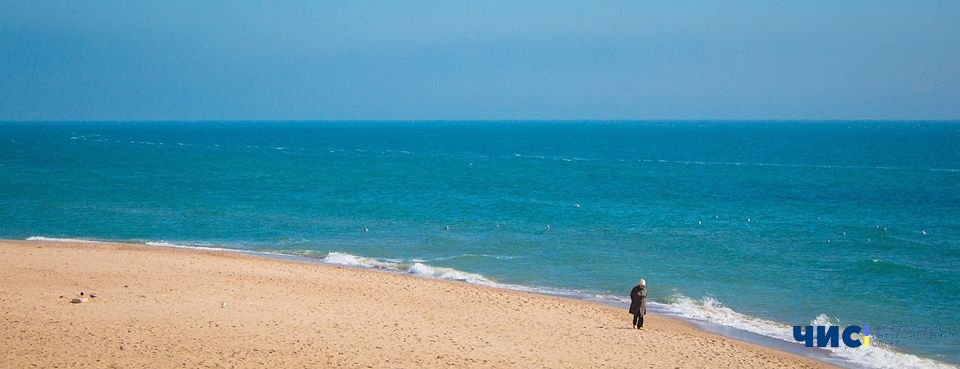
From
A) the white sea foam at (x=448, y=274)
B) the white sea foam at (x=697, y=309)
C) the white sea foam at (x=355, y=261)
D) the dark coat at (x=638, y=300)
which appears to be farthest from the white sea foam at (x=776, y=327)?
the white sea foam at (x=355, y=261)

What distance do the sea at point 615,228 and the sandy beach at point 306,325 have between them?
9.89ft

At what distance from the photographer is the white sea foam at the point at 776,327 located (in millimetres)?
19219

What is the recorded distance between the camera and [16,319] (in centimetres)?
1862

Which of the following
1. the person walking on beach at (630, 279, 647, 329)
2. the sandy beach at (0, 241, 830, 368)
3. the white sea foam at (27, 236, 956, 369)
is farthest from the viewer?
the person walking on beach at (630, 279, 647, 329)

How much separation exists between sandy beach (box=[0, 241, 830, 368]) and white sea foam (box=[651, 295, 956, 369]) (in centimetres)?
134

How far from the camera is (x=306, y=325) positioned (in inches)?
758

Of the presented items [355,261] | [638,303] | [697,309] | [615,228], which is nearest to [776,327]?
[697,309]

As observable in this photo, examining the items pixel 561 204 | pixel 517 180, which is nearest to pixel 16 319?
pixel 561 204

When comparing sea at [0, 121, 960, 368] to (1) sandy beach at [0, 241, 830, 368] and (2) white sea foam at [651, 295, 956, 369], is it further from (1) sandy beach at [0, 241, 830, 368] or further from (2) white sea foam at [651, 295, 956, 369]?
(1) sandy beach at [0, 241, 830, 368]

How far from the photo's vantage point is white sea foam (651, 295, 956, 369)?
63.1 feet

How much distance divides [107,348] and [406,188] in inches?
1736

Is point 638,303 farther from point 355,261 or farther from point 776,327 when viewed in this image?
point 355,261

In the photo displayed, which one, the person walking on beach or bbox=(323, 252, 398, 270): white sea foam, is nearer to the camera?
the person walking on beach

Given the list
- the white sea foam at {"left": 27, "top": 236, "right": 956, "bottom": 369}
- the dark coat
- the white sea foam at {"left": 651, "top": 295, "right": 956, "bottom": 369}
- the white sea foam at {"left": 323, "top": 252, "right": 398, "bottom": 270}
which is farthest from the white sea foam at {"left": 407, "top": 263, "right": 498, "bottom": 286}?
the dark coat
